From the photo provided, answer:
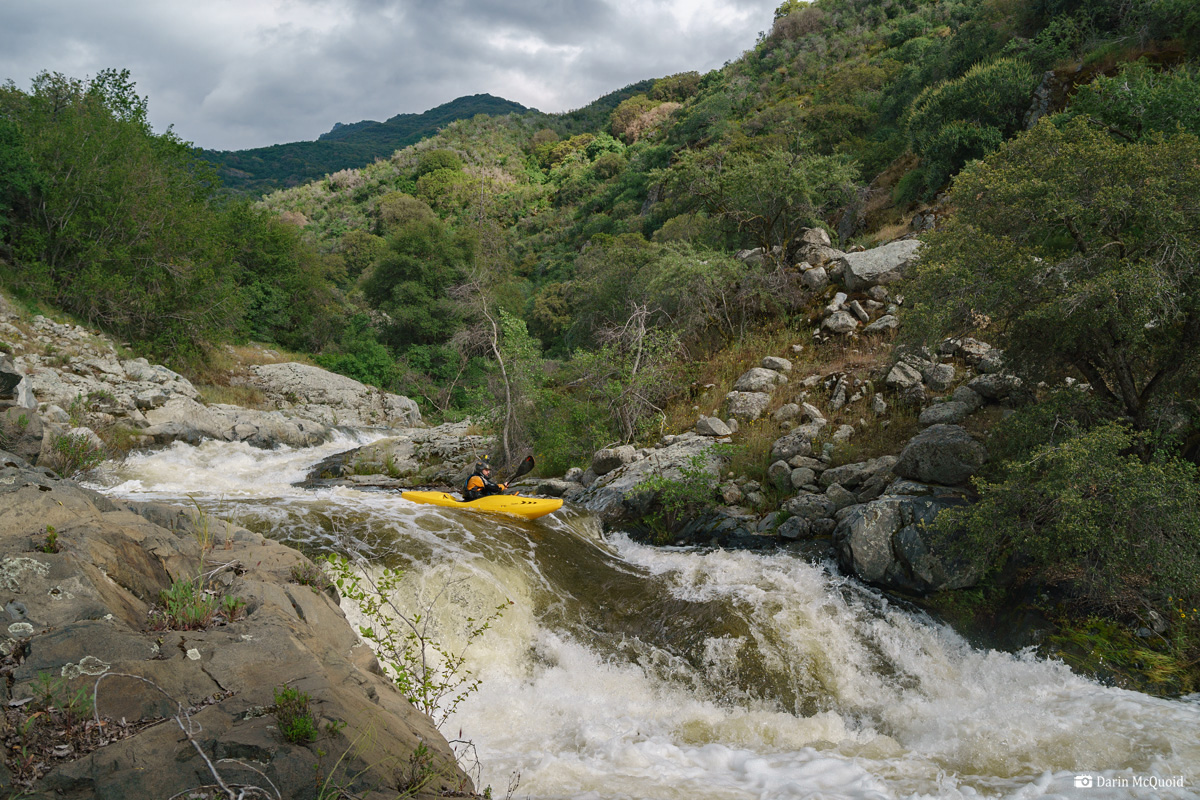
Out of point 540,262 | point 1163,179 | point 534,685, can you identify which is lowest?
point 534,685

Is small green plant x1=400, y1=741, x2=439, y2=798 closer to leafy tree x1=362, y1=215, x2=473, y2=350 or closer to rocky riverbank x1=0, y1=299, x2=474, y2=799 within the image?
rocky riverbank x1=0, y1=299, x2=474, y2=799

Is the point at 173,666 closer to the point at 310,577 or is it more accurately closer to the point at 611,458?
the point at 310,577

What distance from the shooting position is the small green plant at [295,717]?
273 centimetres

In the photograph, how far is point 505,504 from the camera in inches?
368

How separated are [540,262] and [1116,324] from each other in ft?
124

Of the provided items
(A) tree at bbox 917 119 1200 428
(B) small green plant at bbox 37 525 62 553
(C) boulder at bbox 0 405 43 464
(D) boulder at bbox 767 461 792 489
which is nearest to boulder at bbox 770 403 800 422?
(D) boulder at bbox 767 461 792 489

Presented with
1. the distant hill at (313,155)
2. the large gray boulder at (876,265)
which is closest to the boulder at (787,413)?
the large gray boulder at (876,265)

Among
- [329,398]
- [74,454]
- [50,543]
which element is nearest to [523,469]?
[74,454]

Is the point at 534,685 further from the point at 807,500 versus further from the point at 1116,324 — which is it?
the point at 1116,324

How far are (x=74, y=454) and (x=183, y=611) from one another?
8244 millimetres

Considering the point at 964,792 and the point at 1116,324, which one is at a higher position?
the point at 1116,324

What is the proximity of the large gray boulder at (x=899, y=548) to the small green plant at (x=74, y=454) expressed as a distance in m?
11.2

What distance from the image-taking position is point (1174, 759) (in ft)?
13.8

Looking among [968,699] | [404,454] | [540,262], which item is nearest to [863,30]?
[540,262]
